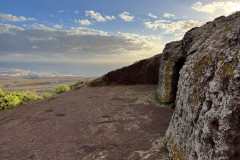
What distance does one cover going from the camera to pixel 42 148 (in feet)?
22.2

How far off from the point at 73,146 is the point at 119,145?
1.99 meters

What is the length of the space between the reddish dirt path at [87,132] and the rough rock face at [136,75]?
649 cm

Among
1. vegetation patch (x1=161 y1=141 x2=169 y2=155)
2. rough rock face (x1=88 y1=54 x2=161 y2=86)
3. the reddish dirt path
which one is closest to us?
vegetation patch (x1=161 y1=141 x2=169 y2=155)

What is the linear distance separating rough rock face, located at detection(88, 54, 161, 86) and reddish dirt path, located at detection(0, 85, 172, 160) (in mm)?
6488

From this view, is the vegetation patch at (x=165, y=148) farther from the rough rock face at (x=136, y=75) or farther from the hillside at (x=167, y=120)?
the rough rock face at (x=136, y=75)

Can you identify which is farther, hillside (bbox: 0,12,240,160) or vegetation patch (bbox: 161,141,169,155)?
vegetation patch (bbox: 161,141,169,155)

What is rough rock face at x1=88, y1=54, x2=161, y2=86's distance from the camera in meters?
18.3

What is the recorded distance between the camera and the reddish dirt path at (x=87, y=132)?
611 cm

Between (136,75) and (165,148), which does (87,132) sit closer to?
(165,148)

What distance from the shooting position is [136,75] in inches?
762

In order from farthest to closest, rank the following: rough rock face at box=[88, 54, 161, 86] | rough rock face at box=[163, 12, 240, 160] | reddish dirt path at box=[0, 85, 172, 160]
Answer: rough rock face at box=[88, 54, 161, 86] < reddish dirt path at box=[0, 85, 172, 160] < rough rock face at box=[163, 12, 240, 160]

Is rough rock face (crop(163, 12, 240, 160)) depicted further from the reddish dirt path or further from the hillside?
the reddish dirt path

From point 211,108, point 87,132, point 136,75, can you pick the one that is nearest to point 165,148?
point 211,108

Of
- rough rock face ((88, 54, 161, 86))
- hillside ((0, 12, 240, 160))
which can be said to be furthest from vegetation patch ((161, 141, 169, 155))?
rough rock face ((88, 54, 161, 86))
